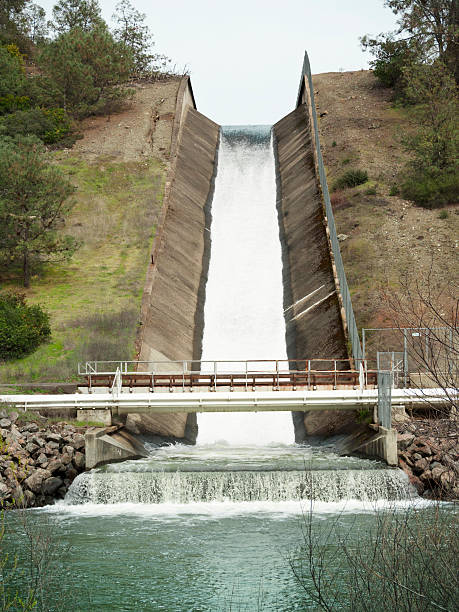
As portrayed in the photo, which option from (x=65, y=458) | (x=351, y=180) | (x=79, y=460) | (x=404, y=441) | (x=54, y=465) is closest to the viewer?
(x=54, y=465)

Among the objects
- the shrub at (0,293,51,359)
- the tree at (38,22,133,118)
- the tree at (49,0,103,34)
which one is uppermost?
the tree at (49,0,103,34)

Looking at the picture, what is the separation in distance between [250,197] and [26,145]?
1828 centimetres

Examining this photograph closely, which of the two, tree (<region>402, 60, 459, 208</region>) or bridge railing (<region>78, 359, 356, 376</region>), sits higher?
tree (<region>402, 60, 459, 208</region>)

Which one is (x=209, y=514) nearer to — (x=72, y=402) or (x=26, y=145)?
(x=72, y=402)

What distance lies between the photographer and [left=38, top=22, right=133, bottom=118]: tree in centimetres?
6838

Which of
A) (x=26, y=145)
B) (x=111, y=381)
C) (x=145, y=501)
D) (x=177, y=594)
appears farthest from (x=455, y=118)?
(x=177, y=594)

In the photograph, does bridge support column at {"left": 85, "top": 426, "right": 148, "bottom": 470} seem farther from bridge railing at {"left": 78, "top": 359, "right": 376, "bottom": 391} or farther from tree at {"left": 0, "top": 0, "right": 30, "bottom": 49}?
tree at {"left": 0, "top": 0, "right": 30, "bottom": 49}

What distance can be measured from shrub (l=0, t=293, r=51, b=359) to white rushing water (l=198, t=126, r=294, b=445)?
26.0ft

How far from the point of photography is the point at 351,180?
57312 mm

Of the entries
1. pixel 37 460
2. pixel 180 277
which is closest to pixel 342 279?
pixel 180 277

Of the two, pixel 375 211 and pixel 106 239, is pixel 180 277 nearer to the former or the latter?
pixel 106 239

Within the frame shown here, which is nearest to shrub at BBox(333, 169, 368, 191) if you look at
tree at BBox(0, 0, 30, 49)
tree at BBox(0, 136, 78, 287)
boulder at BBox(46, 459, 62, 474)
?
tree at BBox(0, 136, 78, 287)

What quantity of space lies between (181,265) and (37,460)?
2341 cm

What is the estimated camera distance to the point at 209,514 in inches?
894
